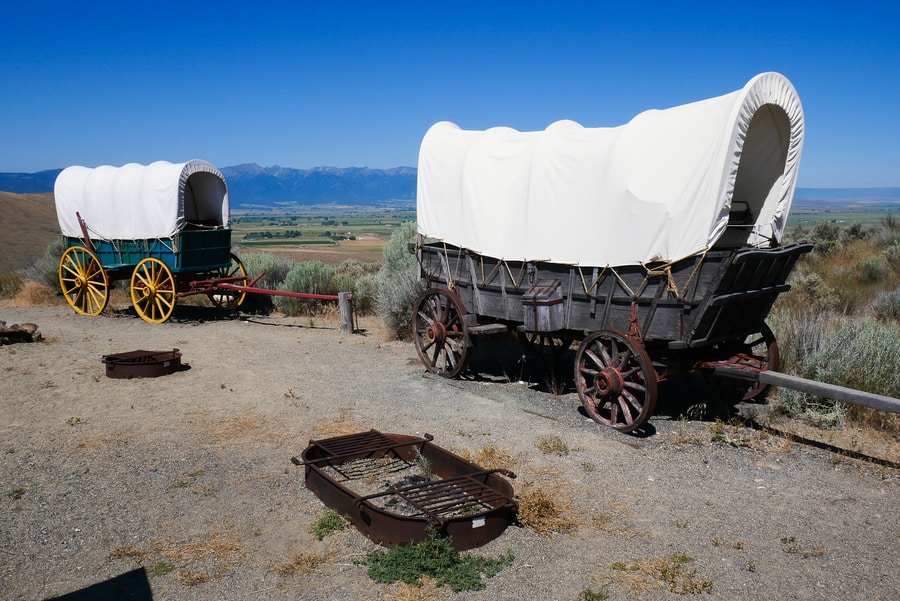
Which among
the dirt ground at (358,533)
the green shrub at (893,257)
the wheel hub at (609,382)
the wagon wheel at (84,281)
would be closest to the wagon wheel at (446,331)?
the dirt ground at (358,533)

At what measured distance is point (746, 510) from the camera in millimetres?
4840

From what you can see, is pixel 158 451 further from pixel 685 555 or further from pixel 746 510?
pixel 746 510

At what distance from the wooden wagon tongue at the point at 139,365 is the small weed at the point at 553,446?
5158mm

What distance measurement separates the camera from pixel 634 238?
638 centimetres

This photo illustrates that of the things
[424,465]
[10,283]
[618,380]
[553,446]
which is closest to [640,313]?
[618,380]

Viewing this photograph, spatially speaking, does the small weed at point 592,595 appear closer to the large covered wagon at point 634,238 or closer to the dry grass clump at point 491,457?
the dry grass clump at point 491,457

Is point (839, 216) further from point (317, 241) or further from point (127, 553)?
point (127, 553)

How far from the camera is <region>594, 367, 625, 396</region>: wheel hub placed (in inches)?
251

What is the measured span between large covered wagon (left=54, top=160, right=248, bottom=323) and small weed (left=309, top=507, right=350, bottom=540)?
27.8 feet

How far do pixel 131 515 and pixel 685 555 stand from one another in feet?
12.4

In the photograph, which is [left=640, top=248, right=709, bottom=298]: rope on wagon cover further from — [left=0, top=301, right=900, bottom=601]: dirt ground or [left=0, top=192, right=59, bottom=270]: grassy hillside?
[left=0, top=192, right=59, bottom=270]: grassy hillside

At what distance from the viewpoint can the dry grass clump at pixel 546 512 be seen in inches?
177

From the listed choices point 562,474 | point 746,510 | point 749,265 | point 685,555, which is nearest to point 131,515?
point 562,474

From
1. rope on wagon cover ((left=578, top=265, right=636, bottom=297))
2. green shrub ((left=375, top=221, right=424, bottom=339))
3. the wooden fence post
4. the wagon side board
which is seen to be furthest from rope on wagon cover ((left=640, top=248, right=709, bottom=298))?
the wooden fence post
